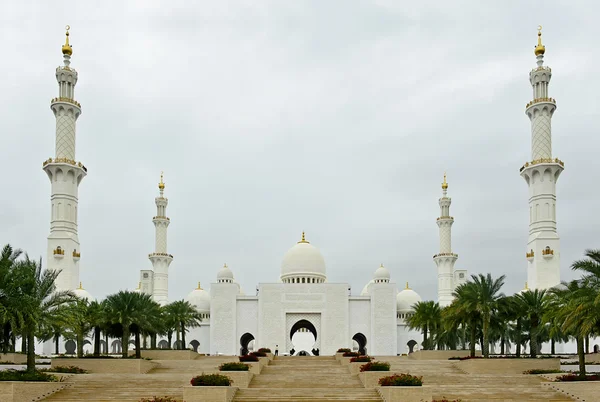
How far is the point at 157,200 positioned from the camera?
6328 centimetres

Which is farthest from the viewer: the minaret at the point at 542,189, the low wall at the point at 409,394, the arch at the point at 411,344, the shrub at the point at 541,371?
the arch at the point at 411,344

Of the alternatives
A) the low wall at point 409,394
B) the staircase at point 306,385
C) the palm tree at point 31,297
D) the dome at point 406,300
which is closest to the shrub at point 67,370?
the palm tree at point 31,297

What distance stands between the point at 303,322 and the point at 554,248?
2268 centimetres

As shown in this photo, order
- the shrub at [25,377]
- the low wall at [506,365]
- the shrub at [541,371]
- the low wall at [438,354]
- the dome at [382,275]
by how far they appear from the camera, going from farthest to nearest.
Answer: the dome at [382,275], the low wall at [438,354], the low wall at [506,365], the shrub at [541,371], the shrub at [25,377]

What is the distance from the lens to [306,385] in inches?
1001

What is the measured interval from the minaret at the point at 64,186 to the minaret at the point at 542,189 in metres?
31.5

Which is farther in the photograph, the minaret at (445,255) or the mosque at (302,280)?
the minaret at (445,255)

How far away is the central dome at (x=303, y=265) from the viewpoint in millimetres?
60250

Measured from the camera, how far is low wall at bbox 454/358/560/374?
103ft

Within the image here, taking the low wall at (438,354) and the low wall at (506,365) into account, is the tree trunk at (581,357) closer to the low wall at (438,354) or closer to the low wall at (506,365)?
the low wall at (506,365)

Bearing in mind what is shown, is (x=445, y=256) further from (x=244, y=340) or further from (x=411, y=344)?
(x=244, y=340)

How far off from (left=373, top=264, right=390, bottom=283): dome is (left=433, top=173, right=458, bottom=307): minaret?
237 inches

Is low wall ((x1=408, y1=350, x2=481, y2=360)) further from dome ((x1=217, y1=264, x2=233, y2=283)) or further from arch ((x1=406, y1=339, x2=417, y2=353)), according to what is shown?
dome ((x1=217, y1=264, x2=233, y2=283))

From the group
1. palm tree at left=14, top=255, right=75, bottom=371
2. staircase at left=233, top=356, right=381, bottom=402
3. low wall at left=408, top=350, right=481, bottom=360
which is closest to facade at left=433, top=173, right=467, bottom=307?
low wall at left=408, top=350, right=481, bottom=360
